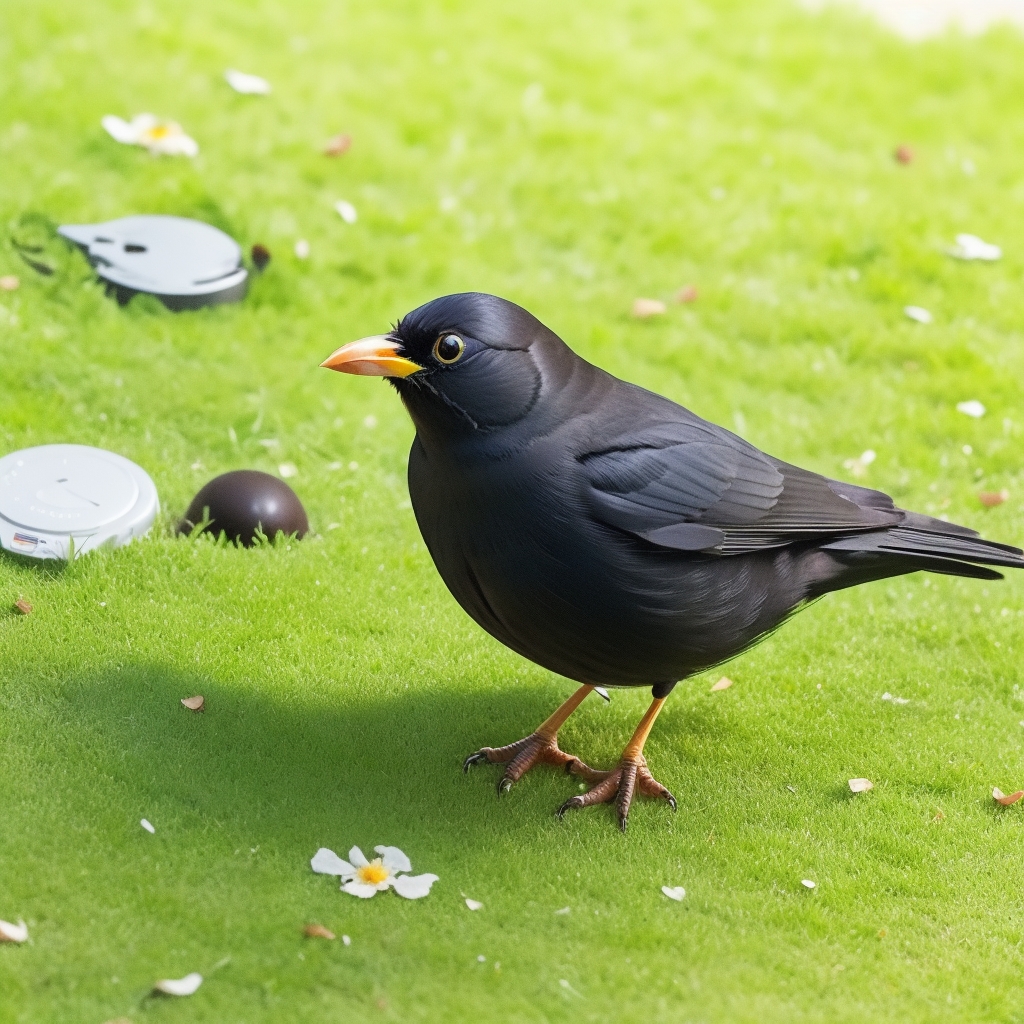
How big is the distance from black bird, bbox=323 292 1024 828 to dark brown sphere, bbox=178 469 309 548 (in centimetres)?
119

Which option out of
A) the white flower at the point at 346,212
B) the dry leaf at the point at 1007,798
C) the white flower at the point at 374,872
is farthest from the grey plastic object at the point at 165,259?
the dry leaf at the point at 1007,798

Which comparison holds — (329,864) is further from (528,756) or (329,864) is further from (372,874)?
(528,756)

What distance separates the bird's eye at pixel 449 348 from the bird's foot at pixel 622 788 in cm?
147

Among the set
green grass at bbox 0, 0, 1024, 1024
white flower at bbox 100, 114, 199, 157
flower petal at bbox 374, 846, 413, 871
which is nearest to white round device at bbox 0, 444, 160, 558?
green grass at bbox 0, 0, 1024, 1024

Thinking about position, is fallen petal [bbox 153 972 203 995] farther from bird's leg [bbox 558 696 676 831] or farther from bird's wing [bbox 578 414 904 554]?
bird's wing [bbox 578 414 904 554]

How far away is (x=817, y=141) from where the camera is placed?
27.8 ft

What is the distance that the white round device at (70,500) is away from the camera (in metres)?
4.71

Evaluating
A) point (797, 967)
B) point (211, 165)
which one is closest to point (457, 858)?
point (797, 967)

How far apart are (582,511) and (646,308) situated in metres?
3.29

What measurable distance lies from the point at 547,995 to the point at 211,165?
543cm

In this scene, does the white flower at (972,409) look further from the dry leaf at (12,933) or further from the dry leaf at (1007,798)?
the dry leaf at (12,933)

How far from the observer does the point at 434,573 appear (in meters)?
5.11

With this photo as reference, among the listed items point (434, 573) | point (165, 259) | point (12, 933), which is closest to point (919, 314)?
point (434, 573)

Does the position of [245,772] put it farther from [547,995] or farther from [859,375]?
[859,375]
